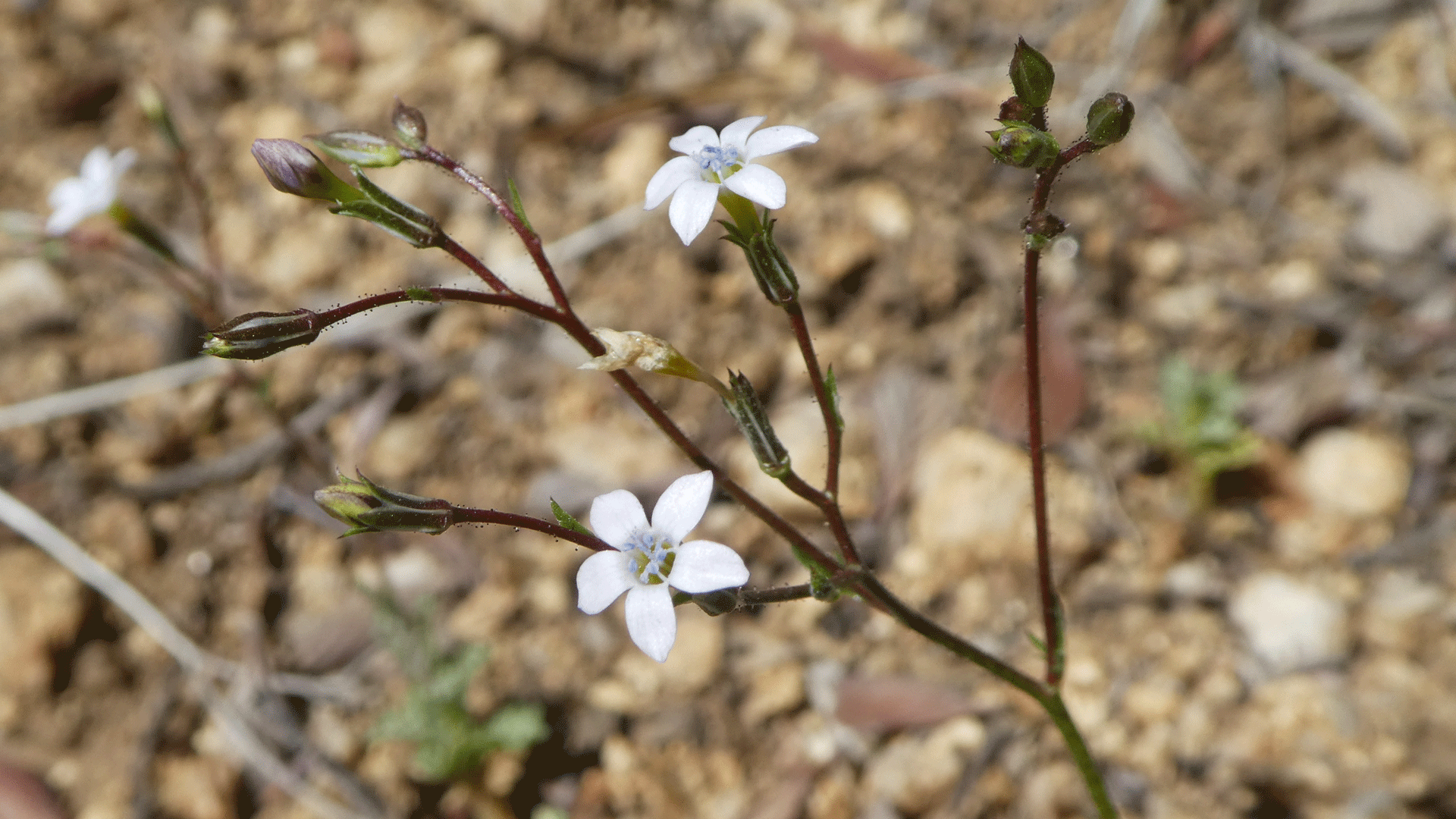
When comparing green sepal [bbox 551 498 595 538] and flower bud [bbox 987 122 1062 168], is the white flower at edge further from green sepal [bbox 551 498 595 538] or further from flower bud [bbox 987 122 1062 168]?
flower bud [bbox 987 122 1062 168]

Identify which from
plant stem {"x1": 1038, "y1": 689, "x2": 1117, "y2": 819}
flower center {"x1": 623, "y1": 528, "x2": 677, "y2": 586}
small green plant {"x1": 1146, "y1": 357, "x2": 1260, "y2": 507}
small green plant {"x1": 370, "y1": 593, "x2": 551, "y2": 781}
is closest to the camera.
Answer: flower center {"x1": 623, "y1": 528, "x2": 677, "y2": 586}

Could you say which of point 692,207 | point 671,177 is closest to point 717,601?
point 692,207

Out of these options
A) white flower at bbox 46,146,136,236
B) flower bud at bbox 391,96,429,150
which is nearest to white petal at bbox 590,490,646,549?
flower bud at bbox 391,96,429,150

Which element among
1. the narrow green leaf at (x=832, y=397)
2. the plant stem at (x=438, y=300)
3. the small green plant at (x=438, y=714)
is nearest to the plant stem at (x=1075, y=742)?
the narrow green leaf at (x=832, y=397)

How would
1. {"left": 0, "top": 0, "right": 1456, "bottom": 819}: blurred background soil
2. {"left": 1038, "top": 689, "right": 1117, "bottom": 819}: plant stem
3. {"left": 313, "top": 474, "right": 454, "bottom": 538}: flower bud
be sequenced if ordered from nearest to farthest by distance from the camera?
{"left": 313, "top": 474, "right": 454, "bottom": 538}: flower bud, {"left": 1038, "top": 689, "right": 1117, "bottom": 819}: plant stem, {"left": 0, "top": 0, "right": 1456, "bottom": 819}: blurred background soil

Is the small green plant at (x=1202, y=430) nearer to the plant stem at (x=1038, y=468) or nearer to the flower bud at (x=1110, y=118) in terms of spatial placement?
the plant stem at (x=1038, y=468)

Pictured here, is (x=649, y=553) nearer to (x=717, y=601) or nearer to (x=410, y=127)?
(x=717, y=601)
